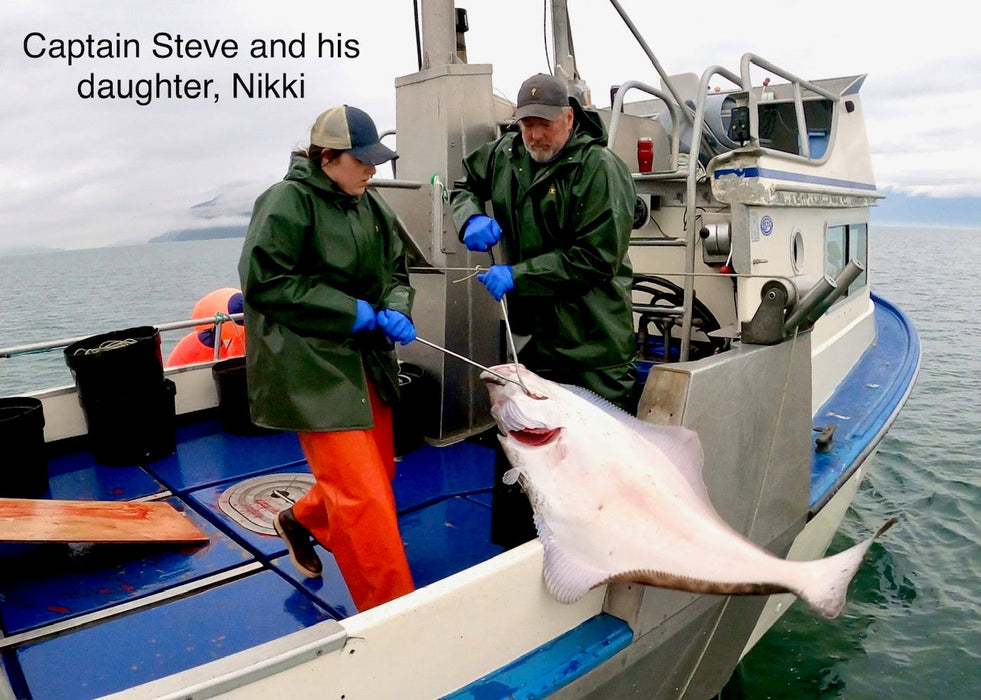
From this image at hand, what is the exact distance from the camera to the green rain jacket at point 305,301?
2.60m

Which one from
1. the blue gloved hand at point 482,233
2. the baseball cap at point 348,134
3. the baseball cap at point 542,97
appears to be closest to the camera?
the baseball cap at point 348,134

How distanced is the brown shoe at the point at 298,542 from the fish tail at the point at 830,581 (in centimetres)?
198

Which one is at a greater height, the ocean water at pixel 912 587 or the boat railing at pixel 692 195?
the boat railing at pixel 692 195

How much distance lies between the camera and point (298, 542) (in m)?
3.12

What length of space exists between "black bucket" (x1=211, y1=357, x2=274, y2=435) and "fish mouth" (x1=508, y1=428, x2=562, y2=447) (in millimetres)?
2961

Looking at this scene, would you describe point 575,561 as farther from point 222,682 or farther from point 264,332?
point 264,332

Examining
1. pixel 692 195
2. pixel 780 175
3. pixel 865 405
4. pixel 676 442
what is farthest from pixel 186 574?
pixel 865 405

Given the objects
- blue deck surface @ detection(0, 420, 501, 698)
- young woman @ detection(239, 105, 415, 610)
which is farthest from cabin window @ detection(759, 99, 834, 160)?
young woman @ detection(239, 105, 415, 610)

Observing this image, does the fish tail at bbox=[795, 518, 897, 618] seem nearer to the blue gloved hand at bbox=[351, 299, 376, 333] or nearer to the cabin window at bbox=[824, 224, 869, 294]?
the blue gloved hand at bbox=[351, 299, 376, 333]

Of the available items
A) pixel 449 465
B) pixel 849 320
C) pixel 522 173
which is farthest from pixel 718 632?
pixel 849 320

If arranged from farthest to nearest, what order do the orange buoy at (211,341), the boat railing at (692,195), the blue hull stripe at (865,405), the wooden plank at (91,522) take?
the orange buoy at (211,341), the blue hull stripe at (865,405), the boat railing at (692,195), the wooden plank at (91,522)

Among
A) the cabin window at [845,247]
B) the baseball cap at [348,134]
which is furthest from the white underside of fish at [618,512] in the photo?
the cabin window at [845,247]

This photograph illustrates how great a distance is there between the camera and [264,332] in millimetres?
2717

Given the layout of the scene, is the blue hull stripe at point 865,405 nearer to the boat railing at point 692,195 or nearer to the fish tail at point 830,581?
the boat railing at point 692,195
